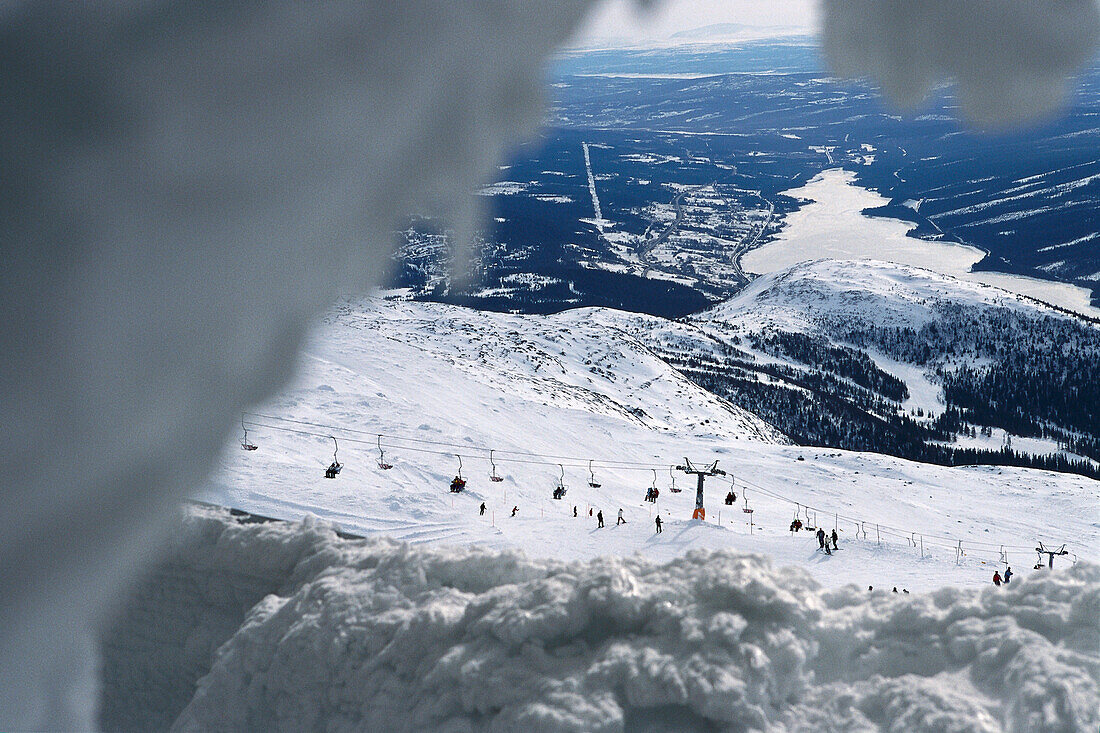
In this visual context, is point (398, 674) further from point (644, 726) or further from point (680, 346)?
point (680, 346)

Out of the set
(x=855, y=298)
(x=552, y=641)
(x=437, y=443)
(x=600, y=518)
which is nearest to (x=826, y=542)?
(x=600, y=518)

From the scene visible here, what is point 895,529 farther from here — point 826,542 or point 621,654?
point 621,654

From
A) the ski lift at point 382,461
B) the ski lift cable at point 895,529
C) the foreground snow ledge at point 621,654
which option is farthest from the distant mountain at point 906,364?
the foreground snow ledge at point 621,654

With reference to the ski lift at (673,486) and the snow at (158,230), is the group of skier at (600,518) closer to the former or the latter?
the ski lift at (673,486)

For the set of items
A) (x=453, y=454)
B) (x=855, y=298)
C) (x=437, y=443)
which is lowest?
(x=453, y=454)

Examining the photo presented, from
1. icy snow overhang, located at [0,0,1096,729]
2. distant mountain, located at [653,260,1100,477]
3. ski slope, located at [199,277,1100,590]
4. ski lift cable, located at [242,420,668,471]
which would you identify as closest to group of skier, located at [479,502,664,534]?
ski slope, located at [199,277,1100,590]

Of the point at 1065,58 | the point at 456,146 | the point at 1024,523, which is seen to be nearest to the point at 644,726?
the point at 456,146
